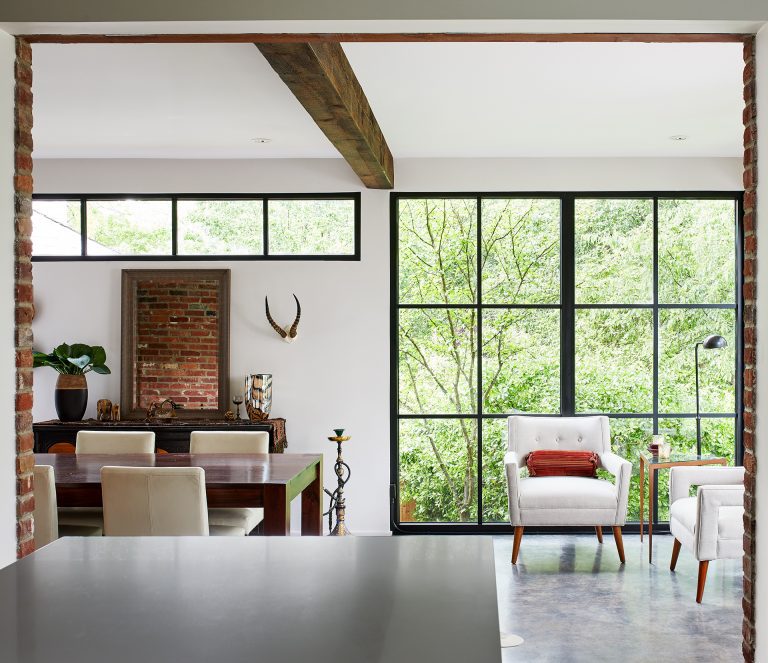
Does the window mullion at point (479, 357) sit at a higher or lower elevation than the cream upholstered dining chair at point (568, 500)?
higher

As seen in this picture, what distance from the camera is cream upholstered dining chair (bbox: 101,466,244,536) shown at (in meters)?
3.57

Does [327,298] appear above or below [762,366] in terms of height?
above

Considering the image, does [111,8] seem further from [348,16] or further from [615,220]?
[615,220]

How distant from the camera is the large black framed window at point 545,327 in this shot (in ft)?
20.0

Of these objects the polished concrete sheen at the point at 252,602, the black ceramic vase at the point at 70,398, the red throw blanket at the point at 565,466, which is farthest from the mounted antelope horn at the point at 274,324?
the polished concrete sheen at the point at 252,602

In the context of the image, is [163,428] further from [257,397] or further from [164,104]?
Result: [164,104]

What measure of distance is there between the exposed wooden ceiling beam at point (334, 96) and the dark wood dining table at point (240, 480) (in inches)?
69.7

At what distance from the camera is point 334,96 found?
348 cm

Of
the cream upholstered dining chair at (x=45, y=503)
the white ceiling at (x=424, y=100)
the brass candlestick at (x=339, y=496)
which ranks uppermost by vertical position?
the white ceiling at (x=424, y=100)

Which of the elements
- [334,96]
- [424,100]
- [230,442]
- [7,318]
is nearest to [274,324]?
[230,442]

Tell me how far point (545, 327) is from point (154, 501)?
3.52 meters

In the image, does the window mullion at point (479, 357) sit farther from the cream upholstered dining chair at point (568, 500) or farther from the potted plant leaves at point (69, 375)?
the potted plant leaves at point (69, 375)

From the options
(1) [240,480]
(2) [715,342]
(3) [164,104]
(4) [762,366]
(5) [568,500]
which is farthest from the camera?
(2) [715,342]

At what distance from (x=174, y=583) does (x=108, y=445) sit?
390cm
